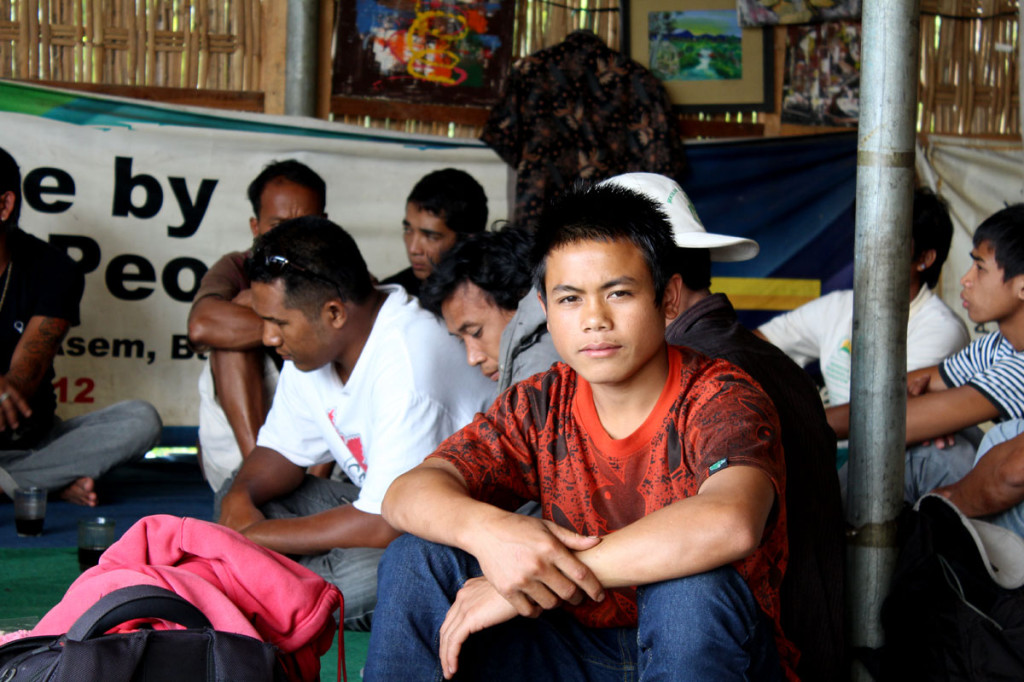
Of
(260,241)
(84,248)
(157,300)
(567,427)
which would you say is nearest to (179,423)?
(157,300)

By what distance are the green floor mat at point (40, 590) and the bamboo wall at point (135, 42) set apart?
256 centimetres

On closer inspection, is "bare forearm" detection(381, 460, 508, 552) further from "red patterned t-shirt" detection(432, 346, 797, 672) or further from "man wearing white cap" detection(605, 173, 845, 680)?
"man wearing white cap" detection(605, 173, 845, 680)

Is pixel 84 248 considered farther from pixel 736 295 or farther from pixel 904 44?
pixel 904 44

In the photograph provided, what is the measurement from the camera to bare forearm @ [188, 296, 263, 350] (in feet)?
11.7

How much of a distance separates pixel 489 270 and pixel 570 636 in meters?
1.12

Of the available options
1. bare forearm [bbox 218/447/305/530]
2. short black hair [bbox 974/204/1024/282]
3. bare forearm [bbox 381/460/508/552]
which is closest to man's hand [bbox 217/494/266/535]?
bare forearm [bbox 218/447/305/530]

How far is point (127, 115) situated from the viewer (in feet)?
15.2

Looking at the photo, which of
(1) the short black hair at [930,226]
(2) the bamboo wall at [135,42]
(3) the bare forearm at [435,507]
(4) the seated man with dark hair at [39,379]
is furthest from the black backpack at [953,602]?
(2) the bamboo wall at [135,42]

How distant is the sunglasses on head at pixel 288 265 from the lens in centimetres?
263

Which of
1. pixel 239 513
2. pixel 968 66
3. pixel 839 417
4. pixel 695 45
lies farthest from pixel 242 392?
pixel 968 66

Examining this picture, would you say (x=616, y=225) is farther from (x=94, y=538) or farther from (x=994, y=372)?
(x=94, y=538)

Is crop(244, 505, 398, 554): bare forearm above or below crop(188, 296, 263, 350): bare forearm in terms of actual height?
below

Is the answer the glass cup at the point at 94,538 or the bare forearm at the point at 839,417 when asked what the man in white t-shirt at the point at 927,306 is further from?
the glass cup at the point at 94,538

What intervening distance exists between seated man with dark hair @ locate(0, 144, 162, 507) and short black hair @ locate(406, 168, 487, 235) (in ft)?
4.59
